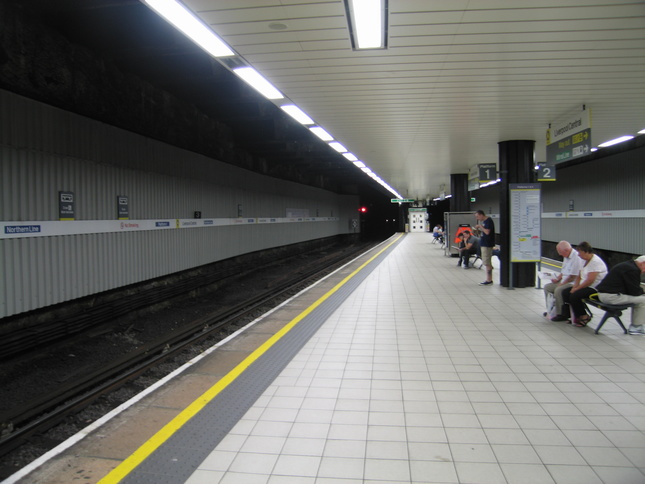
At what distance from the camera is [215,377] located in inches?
157

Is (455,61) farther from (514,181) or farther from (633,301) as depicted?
(514,181)

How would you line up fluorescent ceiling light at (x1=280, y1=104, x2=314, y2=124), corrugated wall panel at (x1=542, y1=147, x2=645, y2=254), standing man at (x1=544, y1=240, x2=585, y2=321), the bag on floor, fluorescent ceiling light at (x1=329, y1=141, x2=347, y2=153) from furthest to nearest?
corrugated wall panel at (x1=542, y1=147, x2=645, y2=254), fluorescent ceiling light at (x1=329, y1=141, x2=347, y2=153), fluorescent ceiling light at (x1=280, y1=104, x2=314, y2=124), the bag on floor, standing man at (x1=544, y1=240, x2=585, y2=321)

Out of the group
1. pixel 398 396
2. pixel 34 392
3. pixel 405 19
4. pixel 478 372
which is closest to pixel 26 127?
pixel 34 392

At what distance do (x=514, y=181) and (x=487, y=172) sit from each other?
6.55ft

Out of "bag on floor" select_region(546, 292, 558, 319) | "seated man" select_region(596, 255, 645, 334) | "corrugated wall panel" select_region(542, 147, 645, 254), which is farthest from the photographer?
A: "corrugated wall panel" select_region(542, 147, 645, 254)

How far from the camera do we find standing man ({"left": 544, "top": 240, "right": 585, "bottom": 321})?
5598 mm

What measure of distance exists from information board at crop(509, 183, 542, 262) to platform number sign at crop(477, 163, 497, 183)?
2.04 metres

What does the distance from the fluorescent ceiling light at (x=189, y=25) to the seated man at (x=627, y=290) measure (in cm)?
519

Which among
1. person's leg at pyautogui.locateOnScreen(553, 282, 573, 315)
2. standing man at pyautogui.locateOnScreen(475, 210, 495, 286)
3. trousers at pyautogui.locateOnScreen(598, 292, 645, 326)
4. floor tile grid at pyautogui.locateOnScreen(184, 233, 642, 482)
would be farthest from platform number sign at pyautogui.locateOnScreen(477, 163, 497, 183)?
trousers at pyautogui.locateOnScreen(598, 292, 645, 326)

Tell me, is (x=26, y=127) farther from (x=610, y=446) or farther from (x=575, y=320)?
(x=575, y=320)

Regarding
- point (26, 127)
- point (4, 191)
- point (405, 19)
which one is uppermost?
point (405, 19)

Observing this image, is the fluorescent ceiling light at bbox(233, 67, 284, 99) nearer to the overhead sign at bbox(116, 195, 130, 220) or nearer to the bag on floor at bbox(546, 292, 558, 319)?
the overhead sign at bbox(116, 195, 130, 220)

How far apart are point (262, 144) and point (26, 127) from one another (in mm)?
8018

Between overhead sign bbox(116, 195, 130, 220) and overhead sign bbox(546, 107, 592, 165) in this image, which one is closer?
overhead sign bbox(546, 107, 592, 165)
